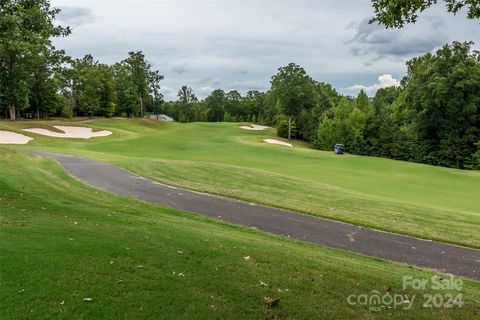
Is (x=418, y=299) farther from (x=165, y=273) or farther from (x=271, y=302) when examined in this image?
(x=165, y=273)

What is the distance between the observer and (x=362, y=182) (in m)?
26.7

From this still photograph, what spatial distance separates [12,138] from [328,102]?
64.5m

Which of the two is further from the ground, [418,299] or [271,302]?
[271,302]

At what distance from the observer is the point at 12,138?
39.7 m

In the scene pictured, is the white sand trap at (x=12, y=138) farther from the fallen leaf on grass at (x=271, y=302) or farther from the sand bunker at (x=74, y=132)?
the fallen leaf on grass at (x=271, y=302)

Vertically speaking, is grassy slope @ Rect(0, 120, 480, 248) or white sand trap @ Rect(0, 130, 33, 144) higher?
white sand trap @ Rect(0, 130, 33, 144)

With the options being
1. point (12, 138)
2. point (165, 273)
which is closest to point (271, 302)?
point (165, 273)

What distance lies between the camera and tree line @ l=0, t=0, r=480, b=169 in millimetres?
52781

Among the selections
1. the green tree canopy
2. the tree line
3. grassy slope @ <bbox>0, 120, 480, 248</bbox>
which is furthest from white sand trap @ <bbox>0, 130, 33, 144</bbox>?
the green tree canopy

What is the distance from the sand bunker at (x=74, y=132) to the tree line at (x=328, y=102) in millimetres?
8866

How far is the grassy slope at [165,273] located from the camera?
213 inches

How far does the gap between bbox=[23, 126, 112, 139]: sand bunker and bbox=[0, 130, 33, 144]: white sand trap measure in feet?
11.3

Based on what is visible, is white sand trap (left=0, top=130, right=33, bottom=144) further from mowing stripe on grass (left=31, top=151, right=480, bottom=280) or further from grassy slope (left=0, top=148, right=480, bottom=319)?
grassy slope (left=0, top=148, right=480, bottom=319)

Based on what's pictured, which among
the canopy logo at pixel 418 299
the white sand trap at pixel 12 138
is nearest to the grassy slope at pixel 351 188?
the white sand trap at pixel 12 138
